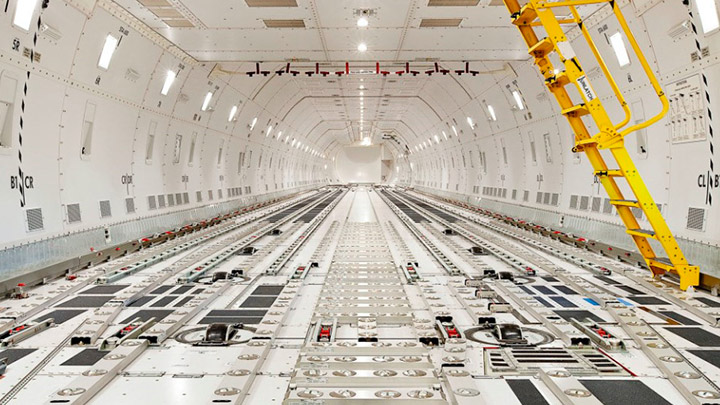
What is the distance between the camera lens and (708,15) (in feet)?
22.8

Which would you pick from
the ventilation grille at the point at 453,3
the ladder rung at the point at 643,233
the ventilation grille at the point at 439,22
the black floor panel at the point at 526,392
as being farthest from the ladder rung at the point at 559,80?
the black floor panel at the point at 526,392

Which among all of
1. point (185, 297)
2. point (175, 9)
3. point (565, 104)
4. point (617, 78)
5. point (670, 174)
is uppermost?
point (175, 9)

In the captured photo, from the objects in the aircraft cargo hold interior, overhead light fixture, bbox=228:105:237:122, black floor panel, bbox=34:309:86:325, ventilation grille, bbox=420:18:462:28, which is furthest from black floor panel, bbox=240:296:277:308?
overhead light fixture, bbox=228:105:237:122

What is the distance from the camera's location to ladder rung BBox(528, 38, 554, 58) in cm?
814

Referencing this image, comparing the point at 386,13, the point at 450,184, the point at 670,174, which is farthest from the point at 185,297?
the point at 450,184

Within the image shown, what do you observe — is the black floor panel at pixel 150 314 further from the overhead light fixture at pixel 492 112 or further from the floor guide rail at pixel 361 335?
the overhead light fixture at pixel 492 112

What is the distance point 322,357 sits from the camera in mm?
4758

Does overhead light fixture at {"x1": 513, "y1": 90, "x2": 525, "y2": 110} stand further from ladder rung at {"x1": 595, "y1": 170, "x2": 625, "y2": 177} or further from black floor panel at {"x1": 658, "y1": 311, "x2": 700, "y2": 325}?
black floor panel at {"x1": 658, "y1": 311, "x2": 700, "y2": 325}

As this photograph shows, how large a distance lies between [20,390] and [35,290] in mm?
4013

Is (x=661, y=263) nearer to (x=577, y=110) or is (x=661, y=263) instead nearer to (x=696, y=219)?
(x=696, y=219)

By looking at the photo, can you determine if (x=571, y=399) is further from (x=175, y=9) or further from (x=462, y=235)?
(x=462, y=235)

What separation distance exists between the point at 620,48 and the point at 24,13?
31.2 ft

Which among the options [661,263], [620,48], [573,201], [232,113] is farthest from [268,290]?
[232,113]

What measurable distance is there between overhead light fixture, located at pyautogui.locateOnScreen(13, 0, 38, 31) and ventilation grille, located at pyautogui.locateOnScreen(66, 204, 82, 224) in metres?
3.20
